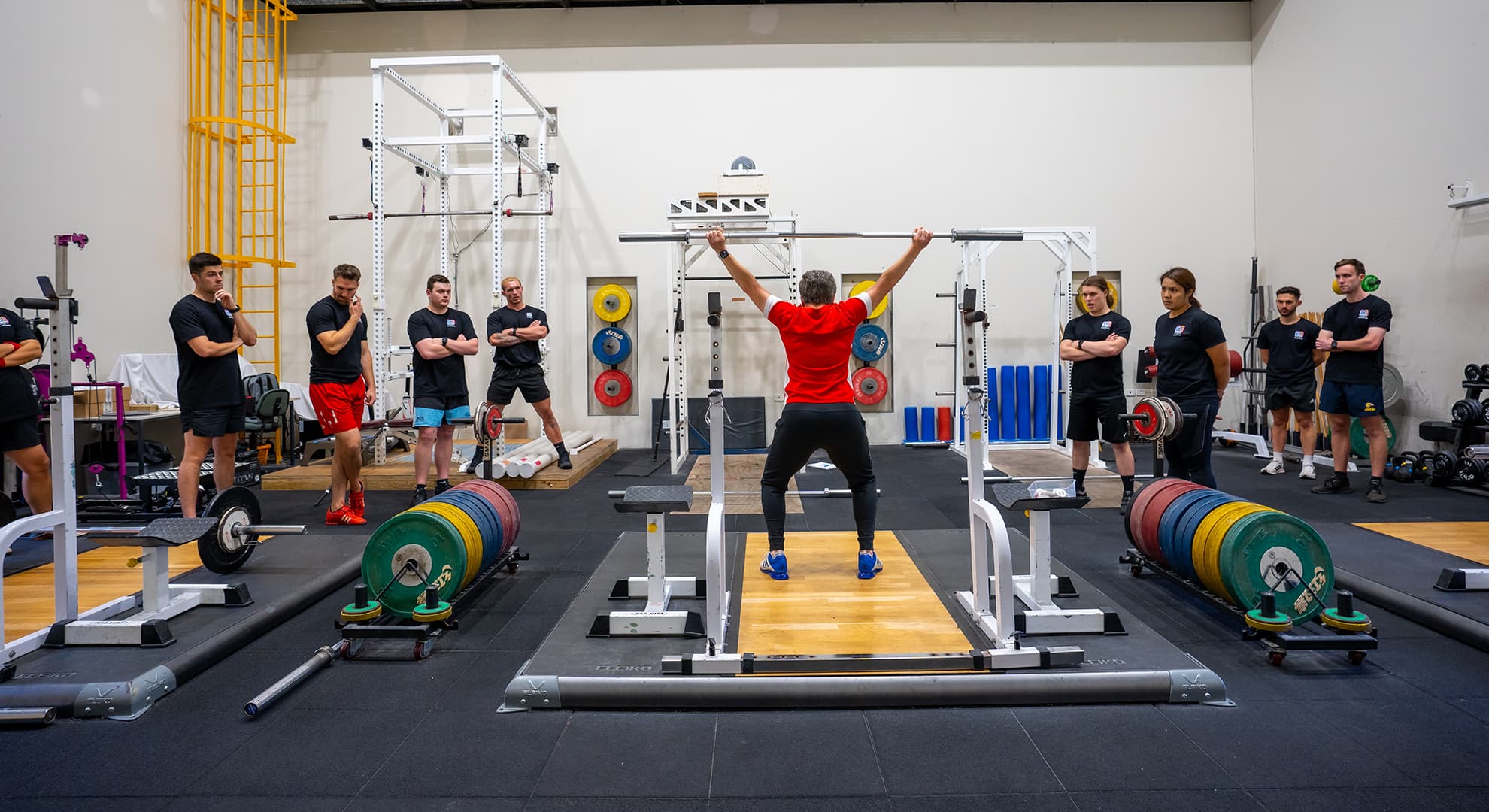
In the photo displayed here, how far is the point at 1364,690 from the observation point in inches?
89.0

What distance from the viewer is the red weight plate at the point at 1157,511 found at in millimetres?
3070

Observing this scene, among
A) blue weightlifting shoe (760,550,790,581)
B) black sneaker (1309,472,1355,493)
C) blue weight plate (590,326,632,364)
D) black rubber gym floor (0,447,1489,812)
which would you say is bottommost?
black rubber gym floor (0,447,1489,812)

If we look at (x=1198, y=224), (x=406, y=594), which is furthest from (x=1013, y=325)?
(x=406, y=594)

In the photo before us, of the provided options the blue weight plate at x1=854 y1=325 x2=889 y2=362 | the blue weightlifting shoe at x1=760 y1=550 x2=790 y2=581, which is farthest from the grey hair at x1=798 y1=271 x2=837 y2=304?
→ the blue weight plate at x1=854 y1=325 x2=889 y2=362

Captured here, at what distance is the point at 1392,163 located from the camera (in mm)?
6281

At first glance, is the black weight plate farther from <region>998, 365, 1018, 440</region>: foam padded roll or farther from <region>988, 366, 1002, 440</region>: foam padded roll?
<region>998, 365, 1018, 440</region>: foam padded roll

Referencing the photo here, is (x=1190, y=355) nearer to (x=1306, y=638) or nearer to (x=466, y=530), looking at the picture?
(x=1306, y=638)

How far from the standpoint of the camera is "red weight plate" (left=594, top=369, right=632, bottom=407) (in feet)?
25.1

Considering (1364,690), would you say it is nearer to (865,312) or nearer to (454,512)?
(865,312)

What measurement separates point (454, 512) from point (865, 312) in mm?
1702

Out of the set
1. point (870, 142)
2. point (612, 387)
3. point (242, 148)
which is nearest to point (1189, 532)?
point (612, 387)

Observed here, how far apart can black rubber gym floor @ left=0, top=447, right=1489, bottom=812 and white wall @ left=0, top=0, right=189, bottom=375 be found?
485cm

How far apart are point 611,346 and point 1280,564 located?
19.6ft

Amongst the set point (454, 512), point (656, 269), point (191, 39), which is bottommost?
point (454, 512)
